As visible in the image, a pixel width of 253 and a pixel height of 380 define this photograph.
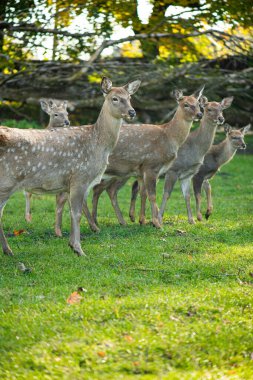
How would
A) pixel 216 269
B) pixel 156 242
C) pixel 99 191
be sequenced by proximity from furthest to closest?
pixel 99 191 → pixel 156 242 → pixel 216 269

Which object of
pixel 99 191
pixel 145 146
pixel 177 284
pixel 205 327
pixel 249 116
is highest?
pixel 205 327

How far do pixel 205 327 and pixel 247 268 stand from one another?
1.98m

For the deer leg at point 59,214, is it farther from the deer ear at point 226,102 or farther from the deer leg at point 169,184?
the deer ear at point 226,102

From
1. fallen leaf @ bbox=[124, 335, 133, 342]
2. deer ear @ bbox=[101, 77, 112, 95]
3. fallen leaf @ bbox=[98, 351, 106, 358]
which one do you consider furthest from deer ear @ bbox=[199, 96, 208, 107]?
fallen leaf @ bbox=[98, 351, 106, 358]

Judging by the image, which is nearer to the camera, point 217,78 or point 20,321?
point 20,321

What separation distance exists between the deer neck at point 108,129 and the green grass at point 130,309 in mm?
1313

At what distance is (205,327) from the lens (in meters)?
6.07

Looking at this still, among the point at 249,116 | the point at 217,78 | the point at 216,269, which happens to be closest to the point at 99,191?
the point at 216,269

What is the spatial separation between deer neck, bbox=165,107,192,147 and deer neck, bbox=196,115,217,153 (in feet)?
2.78

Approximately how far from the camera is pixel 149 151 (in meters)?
11.2

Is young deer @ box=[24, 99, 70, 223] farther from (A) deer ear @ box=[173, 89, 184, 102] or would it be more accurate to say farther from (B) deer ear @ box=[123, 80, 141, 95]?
(B) deer ear @ box=[123, 80, 141, 95]

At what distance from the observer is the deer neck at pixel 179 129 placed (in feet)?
37.3

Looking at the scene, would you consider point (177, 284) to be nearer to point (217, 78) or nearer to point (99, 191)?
point (99, 191)

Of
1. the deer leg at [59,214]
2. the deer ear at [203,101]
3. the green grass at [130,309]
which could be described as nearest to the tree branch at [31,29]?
the deer ear at [203,101]
